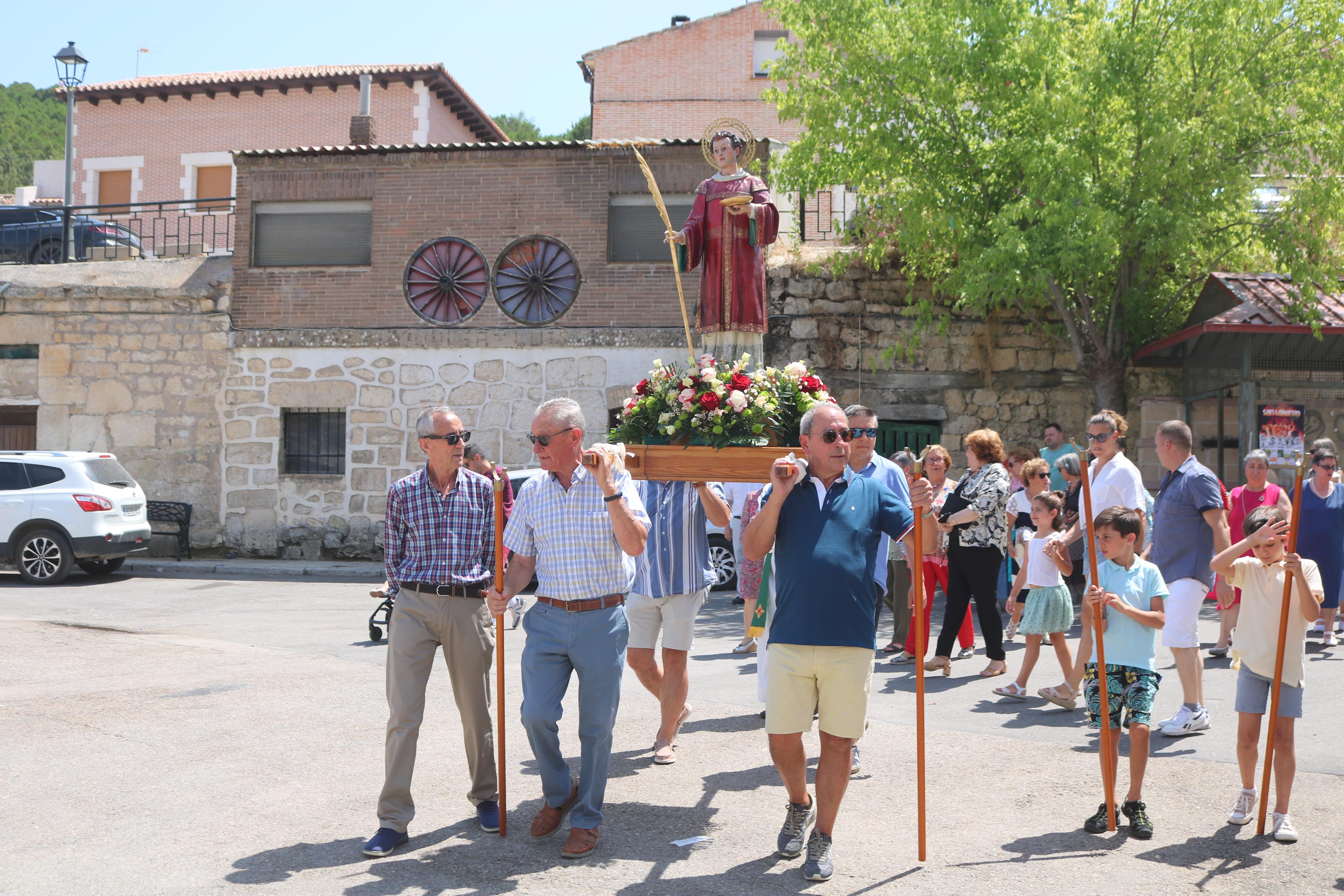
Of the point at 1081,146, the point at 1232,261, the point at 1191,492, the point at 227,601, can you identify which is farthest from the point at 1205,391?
the point at 227,601

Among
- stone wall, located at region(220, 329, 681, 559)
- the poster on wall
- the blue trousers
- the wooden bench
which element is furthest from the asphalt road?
the wooden bench

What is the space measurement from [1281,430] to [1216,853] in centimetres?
1093

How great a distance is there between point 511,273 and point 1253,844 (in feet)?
48.1

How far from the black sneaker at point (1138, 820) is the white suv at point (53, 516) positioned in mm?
13640

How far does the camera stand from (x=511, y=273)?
17969 millimetres

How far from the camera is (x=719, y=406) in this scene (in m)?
5.59

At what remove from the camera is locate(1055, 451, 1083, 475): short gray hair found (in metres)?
8.42

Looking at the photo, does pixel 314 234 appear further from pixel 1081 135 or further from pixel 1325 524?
pixel 1325 524

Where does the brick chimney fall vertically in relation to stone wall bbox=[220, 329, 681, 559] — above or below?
above

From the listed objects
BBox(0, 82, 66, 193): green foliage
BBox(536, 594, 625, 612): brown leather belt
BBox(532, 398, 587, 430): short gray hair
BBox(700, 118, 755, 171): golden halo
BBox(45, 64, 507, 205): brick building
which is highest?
BBox(0, 82, 66, 193): green foliage

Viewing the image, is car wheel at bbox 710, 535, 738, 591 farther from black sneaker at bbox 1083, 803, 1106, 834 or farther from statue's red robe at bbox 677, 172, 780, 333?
black sneaker at bbox 1083, 803, 1106, 834

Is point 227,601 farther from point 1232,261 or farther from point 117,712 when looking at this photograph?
point 1232,261

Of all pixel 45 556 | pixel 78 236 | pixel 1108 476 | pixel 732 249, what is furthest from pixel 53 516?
pixel 1108 476

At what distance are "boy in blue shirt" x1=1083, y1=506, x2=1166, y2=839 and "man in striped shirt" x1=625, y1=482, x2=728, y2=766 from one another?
1.98 m
